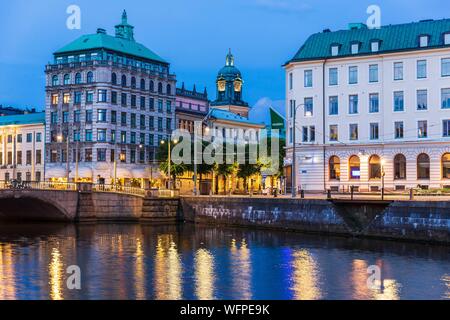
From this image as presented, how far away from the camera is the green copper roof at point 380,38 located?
91.7m

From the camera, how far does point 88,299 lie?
39.2 metres

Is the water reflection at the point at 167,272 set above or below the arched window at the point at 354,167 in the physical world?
below

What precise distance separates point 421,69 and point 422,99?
11.5 ft

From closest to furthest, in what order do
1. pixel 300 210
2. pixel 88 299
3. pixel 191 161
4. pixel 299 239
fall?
pixel 88 299, pixel 299 239, pixel 300 210, pixel 191 161

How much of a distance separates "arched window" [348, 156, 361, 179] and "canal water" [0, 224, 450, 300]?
22835 millimetres

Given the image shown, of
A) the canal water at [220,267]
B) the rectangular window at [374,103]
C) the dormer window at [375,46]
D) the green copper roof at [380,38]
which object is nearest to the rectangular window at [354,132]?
the rectangular window at [374,103]

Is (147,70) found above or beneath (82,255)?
above

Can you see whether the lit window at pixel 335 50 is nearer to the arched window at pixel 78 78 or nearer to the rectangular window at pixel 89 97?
the rectangular window at pixel 89 97

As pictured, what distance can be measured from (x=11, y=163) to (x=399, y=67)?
75941 millimetres

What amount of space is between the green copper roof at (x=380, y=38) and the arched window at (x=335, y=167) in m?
12.5

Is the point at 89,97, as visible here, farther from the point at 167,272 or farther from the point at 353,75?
the point at 167,272

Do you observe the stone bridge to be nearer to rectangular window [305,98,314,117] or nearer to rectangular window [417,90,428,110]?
rectangular window [305,98,314,117]

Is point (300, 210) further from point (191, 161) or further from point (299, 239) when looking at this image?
point (191, 161)
